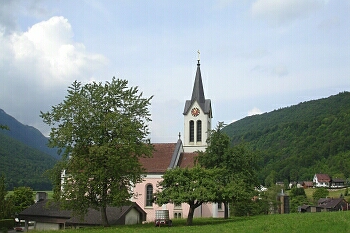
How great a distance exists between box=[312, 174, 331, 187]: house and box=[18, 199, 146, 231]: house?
12180 cm

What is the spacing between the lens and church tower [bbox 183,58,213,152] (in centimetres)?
5809

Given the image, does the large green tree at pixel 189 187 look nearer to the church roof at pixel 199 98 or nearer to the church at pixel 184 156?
the church at pixel 184 156

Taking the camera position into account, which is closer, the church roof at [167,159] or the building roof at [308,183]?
the church roof at [167,159]

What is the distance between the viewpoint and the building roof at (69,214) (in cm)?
4244

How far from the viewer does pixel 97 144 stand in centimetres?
3581

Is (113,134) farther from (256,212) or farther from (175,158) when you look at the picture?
(256,212)

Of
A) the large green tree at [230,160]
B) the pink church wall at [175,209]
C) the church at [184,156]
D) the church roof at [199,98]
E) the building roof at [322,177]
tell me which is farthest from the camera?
the building roof at [322,177]

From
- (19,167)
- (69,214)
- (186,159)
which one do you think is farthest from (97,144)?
(19,167)

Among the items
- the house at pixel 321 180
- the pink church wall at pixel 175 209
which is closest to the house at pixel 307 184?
the house at pixel 321 180

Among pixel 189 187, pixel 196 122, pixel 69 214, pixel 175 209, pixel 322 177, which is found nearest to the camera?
pixel 189 187

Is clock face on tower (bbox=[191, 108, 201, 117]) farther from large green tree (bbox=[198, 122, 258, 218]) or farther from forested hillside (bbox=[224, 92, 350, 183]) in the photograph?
forested hillside (bbox=[224, 92, 350, 183])

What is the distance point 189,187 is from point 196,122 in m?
24.1

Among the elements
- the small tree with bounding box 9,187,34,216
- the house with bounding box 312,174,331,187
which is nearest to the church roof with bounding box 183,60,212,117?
the small tree with bounding box 9,187,34,216

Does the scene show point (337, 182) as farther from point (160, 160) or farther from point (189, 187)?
point (189, 187)
